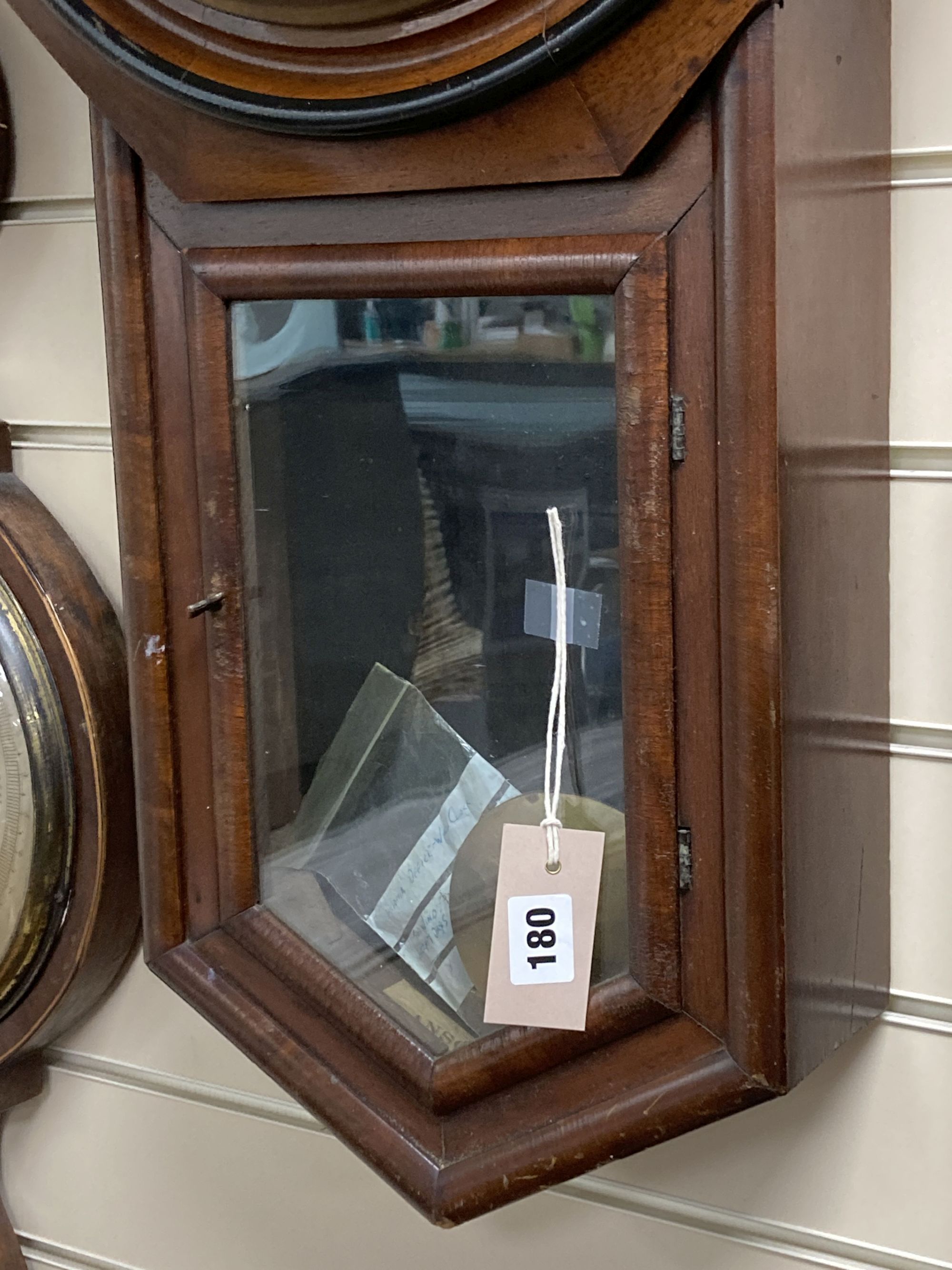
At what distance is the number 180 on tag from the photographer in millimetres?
618

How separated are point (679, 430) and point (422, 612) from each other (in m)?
0.17

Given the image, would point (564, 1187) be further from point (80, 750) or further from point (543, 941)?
point (80, 750)

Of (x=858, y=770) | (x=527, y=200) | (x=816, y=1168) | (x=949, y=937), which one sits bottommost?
(x=816, y=1168)

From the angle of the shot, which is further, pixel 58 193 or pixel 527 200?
pixel 58 193

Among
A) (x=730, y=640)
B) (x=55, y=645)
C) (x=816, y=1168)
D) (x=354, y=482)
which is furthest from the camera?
(x=55, y=645)

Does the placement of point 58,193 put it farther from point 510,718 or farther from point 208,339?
point 510,718

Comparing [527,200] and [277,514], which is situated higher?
[527,200]

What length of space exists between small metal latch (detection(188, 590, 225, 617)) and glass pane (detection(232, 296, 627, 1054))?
0.05ft

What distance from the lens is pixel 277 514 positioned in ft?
2.23

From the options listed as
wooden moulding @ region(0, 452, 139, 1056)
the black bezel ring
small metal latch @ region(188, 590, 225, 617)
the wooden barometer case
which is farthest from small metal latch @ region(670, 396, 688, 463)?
wooden moulding @ region(0, 452, 139, 1056)

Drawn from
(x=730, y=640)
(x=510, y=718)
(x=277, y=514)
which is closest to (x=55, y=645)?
(x=277, y=514)

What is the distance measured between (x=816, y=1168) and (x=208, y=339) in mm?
584

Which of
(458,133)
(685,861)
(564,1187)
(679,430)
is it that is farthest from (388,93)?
(564,1187)

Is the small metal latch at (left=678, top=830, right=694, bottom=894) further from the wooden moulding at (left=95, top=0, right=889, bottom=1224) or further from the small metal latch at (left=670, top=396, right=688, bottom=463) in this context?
the small metal latch at (left=670, top=396, right=688, bottom=463)
